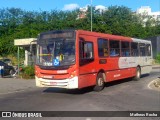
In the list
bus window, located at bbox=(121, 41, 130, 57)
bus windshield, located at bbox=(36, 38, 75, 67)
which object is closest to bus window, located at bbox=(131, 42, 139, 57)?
bus window, located at bbox=(121, 41, 130, 57)

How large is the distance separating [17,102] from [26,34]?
4928cm

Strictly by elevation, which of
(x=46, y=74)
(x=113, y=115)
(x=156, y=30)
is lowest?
(x=113, y=115)

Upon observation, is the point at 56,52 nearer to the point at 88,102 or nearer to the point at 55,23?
the point at 88,102

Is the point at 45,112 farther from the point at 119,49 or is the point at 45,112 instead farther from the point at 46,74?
the point at 119,49

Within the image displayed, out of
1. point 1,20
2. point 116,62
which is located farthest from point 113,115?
point 1,20

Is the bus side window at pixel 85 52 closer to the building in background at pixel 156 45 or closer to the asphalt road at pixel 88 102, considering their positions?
the asphalt road at pixel 88 102

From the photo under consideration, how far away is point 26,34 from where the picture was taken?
6141cm

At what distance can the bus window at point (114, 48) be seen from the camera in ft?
60.4

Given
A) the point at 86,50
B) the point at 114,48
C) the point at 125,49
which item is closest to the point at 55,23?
the point at 125,49

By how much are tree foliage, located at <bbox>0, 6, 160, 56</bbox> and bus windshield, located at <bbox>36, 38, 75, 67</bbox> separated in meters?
45.8

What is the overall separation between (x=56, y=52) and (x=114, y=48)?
464cm

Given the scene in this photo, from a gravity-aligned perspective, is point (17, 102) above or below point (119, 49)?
below

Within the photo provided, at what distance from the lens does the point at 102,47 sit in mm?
17344

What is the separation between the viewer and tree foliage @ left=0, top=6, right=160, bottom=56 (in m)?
64.1
